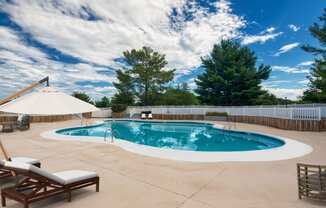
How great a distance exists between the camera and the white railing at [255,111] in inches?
433

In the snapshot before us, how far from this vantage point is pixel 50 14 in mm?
10898

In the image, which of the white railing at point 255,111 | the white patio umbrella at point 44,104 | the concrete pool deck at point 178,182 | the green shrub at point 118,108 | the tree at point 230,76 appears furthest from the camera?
the green shrub at point 118,108

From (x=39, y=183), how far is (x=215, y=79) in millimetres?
21726

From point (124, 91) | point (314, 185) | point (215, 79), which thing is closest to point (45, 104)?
point (314, 185)

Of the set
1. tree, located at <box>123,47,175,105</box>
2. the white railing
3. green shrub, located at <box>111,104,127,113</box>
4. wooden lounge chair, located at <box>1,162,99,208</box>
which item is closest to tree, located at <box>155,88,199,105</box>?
tree, located at <box>123,47,175,105</box>

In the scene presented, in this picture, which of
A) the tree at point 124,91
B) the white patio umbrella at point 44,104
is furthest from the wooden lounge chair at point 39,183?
the tree at point 124,91

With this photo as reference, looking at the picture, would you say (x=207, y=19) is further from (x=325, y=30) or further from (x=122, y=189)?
(x=122, y=189)

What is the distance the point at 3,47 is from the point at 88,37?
5.51 meters

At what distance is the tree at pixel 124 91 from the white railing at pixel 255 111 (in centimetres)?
447

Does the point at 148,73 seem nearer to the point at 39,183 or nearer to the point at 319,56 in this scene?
the point at 319,56

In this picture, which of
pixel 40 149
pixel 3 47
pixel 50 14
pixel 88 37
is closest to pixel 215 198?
pixel 40 149

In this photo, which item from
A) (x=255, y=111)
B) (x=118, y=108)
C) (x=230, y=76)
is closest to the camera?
(x=255, y=111)

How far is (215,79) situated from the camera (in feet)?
75.3

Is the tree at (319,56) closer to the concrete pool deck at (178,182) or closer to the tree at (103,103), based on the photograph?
the concrete pool deck at (178,182)
